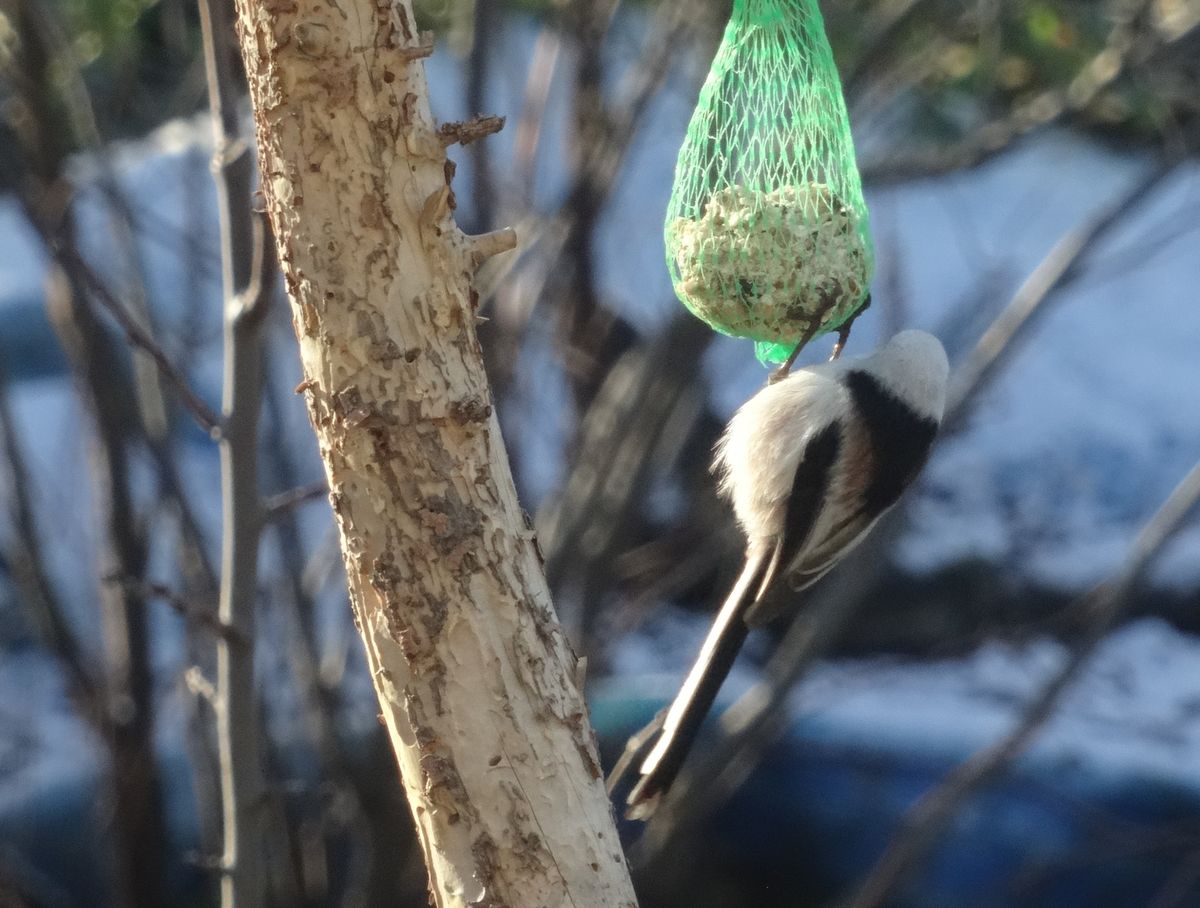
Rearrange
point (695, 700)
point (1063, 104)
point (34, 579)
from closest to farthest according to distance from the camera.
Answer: point (695, 700) → point (1063, 104) → point (34, 579)

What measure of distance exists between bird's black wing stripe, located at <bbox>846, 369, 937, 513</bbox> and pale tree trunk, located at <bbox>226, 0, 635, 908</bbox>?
125cm

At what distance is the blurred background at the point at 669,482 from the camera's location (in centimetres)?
402

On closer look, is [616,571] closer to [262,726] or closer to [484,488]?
[262,726]

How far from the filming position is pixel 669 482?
4.99 m

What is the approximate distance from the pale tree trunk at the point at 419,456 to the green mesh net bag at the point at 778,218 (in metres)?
0.88

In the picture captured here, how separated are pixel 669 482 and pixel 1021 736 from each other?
1530 millimetres

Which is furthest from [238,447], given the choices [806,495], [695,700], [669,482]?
[669,482]

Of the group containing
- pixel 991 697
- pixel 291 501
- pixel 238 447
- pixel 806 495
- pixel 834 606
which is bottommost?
pixel 991 697

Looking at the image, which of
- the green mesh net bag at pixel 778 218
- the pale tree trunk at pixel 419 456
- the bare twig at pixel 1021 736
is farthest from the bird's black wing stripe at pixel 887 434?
the bare twig at pixel 1021 736

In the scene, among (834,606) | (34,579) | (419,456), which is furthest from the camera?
(34,579)

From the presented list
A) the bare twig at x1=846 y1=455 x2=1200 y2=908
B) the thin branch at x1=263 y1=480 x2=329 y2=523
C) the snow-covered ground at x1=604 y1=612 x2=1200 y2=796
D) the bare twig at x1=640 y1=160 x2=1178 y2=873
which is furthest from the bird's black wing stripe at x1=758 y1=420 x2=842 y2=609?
the snow-covered ground at x1=604 y1=612 x2=1200 y2=796

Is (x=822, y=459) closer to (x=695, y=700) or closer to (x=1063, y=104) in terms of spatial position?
(x=695, y=700)

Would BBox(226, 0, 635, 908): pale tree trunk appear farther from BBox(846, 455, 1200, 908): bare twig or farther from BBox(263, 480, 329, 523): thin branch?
BBox(846, 455, 1200, 908): bare twig

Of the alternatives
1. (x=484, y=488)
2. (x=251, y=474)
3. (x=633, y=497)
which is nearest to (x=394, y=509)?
(x=484, y=488)
